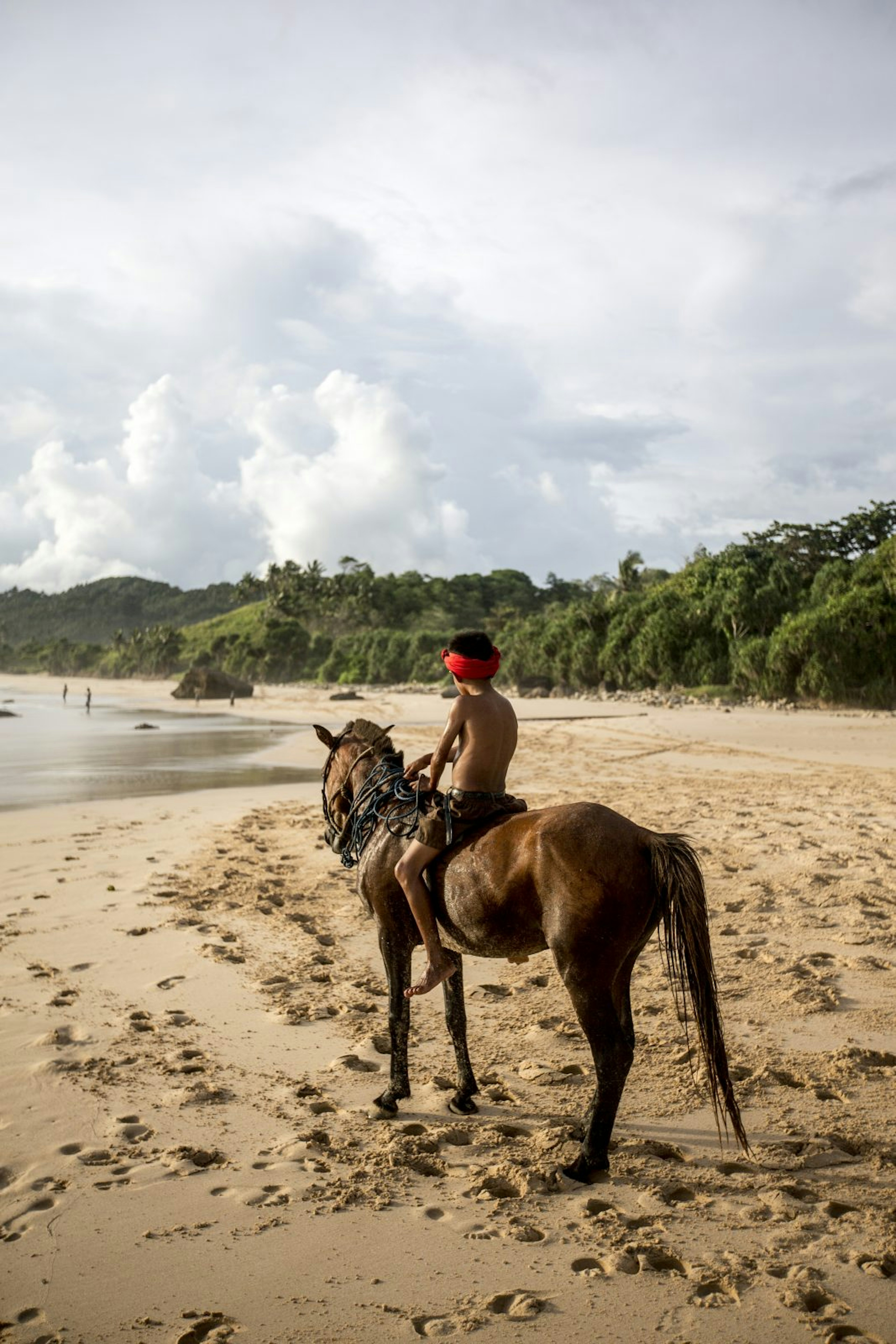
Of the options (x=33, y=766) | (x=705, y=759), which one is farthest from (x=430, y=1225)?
(x=33, y=766)

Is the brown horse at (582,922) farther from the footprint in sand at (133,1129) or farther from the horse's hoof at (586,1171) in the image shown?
the footprint in sand at (133,1129)

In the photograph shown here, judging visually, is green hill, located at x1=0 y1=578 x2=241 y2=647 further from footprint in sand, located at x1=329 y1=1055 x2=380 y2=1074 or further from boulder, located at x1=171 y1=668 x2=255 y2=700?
footprint in sand, located at x1=329 y1=1055 x2=380 y2=1074

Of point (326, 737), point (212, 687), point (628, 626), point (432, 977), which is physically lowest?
point (432, 977)

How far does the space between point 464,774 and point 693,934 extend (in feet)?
4.29

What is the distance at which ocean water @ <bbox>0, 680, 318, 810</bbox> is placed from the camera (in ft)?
53.1

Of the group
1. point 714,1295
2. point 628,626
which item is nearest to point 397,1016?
point 714,1295

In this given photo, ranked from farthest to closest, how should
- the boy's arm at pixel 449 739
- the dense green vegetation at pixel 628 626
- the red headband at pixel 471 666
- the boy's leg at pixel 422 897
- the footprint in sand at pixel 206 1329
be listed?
the dense green vegetation at pixel 628 626 < the red headband at pixel 471 666 < the boy's arm at pixel 449 739 < the boy's leg at pixel 422 897 < the footprint in sand at pixel 206 1329

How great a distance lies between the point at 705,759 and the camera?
18.5m

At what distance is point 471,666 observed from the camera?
4.27 m

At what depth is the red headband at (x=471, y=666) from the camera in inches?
168

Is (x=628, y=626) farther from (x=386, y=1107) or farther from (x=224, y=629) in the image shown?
(x=224, y=629)

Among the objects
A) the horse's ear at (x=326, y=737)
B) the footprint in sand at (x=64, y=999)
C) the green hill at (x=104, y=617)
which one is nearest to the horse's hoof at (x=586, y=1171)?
the horse's ear at (x=326, y=737)

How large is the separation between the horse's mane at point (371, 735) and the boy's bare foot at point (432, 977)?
4.41 ft

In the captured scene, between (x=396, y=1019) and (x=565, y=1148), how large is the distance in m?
1.03
